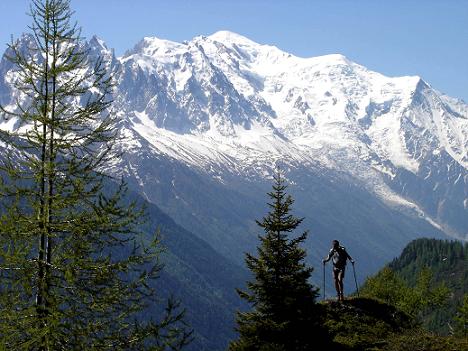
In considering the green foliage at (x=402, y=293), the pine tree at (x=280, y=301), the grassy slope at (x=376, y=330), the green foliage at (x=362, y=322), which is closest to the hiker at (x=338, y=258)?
the green foliage at (x=362, y=322)

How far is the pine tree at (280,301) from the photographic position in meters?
26.7

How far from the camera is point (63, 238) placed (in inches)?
765

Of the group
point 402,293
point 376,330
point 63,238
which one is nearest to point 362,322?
point 376,330

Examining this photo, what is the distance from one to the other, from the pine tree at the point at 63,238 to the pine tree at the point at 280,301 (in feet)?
26.5

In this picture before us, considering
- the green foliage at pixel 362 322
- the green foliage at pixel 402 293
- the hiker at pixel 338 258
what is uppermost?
the hiker at pixel 338 258

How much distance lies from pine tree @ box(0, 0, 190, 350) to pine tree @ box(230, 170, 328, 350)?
26.5ft

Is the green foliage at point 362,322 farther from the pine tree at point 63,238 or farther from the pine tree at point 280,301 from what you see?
the pine tree at point 63,238

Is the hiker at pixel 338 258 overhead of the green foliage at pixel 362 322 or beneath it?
overhead

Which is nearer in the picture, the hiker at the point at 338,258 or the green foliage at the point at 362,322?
the green foliage at the point at 362,322

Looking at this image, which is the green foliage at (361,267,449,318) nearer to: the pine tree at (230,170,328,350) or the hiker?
the hiker

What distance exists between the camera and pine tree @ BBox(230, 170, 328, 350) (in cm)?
2673

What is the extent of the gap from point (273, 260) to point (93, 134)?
10605mm

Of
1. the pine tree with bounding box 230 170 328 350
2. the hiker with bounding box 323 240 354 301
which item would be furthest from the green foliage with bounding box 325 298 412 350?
the pine tree with bounding box 230 170 328 350

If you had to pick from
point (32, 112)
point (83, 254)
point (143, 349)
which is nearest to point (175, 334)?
point (143, 349)
